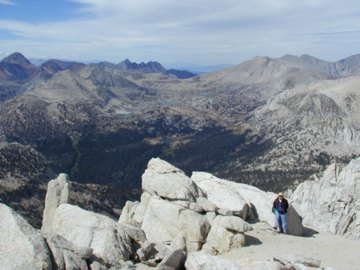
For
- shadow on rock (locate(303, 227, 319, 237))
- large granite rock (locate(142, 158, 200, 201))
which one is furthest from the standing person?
large granite rock (locate(142, 158, 200, 201))

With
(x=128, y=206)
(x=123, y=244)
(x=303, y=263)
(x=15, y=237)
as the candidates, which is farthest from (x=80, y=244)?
(x=128, y=206)

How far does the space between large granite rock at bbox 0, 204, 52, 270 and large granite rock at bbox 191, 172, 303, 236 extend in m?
24.1

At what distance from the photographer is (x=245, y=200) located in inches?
2199

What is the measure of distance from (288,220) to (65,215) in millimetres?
23797

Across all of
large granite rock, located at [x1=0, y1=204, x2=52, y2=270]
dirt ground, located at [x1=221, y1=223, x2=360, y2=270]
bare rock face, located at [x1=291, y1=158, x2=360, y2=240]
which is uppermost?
large granite rock, located at [x1=0, y1=204, x2=52, y2=270]

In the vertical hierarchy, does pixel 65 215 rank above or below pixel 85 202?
above

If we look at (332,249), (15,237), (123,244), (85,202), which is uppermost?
(15,237)

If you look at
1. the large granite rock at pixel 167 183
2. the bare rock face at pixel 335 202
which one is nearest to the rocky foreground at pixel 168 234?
the large granite rock at pixel 167 183

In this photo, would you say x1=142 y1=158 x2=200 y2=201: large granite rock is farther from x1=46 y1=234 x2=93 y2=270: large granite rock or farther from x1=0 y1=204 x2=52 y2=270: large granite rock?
x1=0 y1=204 x2=52 y2=270: large granite rock

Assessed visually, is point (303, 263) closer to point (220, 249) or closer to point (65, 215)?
point (220, 249)

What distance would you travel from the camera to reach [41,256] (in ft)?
100

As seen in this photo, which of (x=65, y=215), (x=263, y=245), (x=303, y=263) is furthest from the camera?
(x=263, y=245)

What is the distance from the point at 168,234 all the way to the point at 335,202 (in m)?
52.2

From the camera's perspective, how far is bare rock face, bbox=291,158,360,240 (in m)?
76.2
